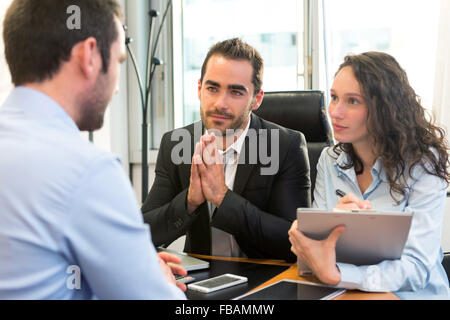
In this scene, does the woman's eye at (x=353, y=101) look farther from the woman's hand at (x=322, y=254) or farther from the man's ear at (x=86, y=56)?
the man's ear at (x=86, y=56)

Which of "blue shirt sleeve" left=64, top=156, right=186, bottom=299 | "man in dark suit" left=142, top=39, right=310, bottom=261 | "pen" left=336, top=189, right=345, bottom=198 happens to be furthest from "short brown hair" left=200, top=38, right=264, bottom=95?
"blue shirt sleeve" left=64, top=156, right=186, bottom=299

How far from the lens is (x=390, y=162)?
4.63 ft

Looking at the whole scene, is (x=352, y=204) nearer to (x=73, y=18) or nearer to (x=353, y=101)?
(x=353, y=101)

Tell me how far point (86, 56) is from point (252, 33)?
249cm

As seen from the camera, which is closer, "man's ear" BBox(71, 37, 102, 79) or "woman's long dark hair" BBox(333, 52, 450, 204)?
"man's ear" BBox(71, 37, 102, 79)

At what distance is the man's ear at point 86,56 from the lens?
0.78 meters

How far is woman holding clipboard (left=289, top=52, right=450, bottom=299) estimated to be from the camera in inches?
49.0

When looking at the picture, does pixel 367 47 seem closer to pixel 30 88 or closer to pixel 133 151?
pixel 133 151

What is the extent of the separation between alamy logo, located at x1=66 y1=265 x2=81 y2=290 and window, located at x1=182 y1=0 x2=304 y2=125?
7.98 ft

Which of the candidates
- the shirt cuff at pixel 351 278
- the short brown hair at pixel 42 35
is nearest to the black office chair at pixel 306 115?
the shirt cuff at pixel 351 278

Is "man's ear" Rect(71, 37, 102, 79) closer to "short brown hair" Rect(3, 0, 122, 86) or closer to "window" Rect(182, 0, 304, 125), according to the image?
"short brown hair" Rect(3, 0, 122, 86)

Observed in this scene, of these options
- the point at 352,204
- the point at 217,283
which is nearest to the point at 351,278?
the point at 352,204
